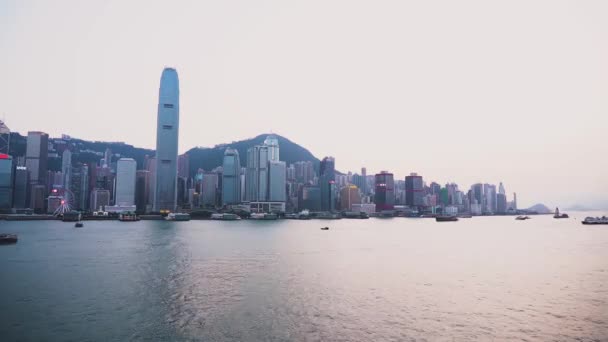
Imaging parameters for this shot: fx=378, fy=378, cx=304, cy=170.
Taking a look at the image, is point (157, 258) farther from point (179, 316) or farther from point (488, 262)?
point (488, 262)

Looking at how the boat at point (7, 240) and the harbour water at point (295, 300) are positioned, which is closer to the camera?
the harbour water at point (295, 300)

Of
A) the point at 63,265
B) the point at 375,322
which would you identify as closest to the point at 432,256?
the point at 375,322

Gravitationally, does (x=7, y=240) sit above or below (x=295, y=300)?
above

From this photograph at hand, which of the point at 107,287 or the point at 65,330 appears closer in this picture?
the point at 65,330

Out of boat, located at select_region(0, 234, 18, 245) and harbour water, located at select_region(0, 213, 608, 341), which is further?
boat, located at select_region(0, 234, 18, 245)

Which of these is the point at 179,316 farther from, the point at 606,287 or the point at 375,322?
the point at 606,287

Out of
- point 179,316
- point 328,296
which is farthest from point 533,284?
point 179,316

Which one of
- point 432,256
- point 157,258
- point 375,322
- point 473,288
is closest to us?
point 375,322

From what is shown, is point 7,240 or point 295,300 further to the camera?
point 7,240

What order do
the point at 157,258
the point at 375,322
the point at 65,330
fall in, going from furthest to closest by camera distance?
the point at 157,258
the point at 375,322
the point at 65,330
